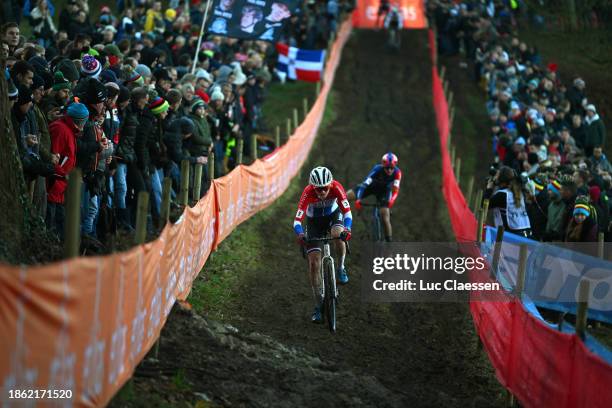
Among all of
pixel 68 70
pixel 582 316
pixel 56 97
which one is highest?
pixel 68 70

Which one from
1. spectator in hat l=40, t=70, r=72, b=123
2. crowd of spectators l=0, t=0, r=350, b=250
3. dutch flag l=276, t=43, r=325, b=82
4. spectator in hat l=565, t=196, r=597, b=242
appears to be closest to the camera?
crowd of spectators l=0, t=0, r=350, b=250

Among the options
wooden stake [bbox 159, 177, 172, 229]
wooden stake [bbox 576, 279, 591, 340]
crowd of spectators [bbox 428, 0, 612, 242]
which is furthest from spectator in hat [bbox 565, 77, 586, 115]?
wooden stake [bbox 576, 279, 591, 340]

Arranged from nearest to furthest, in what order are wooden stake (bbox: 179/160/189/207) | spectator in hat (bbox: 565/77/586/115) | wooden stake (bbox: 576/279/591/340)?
wooden stake (bbox: 576/279/591/340), wooden stake (bbox: 179/160/189/207), spectator in hat (bbox: 565/77/586/115)

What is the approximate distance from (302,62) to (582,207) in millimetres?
19296

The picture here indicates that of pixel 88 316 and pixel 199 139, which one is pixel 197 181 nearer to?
pixel 199 139

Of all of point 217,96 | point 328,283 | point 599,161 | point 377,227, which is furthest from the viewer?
point 599,161

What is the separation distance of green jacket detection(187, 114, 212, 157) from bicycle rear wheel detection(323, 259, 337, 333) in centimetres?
389

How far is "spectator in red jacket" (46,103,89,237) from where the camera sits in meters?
10.6

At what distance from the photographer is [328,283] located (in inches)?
487

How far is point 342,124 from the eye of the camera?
31.4 meters

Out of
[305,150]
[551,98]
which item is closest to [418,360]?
[305,150]

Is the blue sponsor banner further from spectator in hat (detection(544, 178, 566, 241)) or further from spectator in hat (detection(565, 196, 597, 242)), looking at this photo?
spectator in hat (detection(544, 178, 566, 241))

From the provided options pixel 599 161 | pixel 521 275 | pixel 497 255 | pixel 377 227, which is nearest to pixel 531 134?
pixel 599 161

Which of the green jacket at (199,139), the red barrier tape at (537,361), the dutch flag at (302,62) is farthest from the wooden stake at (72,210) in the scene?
the dutch flag at (302,62)
